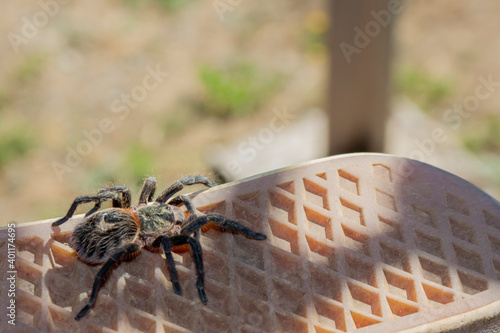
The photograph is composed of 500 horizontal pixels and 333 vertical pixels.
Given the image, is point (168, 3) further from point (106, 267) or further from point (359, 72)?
point (106, 267)

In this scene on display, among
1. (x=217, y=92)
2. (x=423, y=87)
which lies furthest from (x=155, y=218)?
(x=423, y=87)

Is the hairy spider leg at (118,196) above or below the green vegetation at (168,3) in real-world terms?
below

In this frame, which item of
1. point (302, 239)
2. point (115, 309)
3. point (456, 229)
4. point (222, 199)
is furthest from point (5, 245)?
point (456, 229)

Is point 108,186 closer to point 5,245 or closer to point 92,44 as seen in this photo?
point 5,245

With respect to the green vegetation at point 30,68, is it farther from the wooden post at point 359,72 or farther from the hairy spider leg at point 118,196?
the hairy spider leg at point 118,196

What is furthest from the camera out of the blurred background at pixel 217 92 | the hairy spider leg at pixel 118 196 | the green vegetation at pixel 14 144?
the green vegetation at pixel 14 144

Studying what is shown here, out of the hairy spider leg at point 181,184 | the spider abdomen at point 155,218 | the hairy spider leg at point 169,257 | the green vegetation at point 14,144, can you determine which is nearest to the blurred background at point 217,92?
the green vegetation at point 14,144
